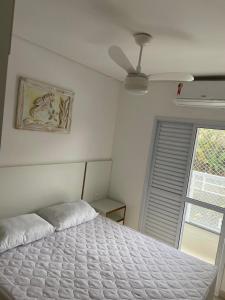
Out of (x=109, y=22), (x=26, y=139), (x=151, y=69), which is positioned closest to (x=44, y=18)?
(x=109, y=22)

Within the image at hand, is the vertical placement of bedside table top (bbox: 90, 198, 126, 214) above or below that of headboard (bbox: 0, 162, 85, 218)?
below

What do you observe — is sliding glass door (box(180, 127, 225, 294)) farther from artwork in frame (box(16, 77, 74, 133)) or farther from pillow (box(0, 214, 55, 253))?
pillow (box(0, 214, 55, 253))

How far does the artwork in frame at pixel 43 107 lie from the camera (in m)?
2.51

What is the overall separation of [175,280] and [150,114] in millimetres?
2112

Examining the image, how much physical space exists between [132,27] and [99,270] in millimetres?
1942

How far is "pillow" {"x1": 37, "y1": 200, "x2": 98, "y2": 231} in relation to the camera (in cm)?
262

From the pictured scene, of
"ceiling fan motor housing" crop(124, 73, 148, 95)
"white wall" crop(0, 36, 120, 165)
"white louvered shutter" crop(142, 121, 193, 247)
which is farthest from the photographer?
"white louvered shutter" crop(142, 121, 193, 247)

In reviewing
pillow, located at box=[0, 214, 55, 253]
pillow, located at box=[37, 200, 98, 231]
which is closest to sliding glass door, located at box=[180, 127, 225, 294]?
pillow, located at box=[37, 200, 98, 231]

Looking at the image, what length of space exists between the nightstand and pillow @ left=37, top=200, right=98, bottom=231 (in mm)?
357

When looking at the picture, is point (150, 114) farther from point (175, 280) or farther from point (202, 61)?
point (175, 280)

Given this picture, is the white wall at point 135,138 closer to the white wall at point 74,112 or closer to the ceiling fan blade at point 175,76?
the white wall at point 74,112

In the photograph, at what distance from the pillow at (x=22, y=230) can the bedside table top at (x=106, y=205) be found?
0.97 meters

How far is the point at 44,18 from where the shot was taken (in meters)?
1.83

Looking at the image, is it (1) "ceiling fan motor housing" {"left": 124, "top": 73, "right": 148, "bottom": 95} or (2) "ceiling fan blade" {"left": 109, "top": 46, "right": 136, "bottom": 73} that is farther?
(1) "ceiling fan motor housing" {"left": 124, "top": 73, "right": 148, "bottom": 95}
